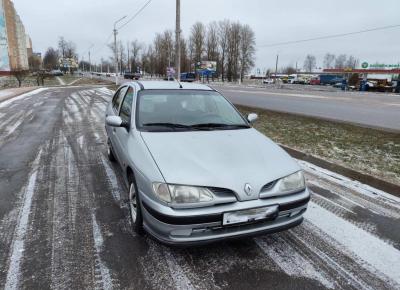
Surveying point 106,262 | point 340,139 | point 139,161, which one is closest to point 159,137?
point 139,161

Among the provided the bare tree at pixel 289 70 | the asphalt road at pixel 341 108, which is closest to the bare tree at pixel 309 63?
the bare tree at pixel 289 70

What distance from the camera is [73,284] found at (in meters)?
2.53

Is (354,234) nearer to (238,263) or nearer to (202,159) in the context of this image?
(238,263)

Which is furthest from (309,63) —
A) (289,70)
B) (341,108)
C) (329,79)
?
(341,108)

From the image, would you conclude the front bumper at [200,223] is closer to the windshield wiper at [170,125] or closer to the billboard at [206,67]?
the windshield wiper at [170,125]

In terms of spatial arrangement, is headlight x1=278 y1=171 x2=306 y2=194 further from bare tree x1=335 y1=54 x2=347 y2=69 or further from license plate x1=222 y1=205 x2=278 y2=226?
bare tree x1=335 y1=54 x2=347 y2=69

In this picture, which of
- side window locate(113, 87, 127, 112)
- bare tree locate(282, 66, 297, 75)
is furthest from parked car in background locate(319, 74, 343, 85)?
side window locate(113, 87, 127, 112)

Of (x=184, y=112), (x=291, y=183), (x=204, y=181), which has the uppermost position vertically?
(x=184, y=112)

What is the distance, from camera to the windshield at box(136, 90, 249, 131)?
378 cm

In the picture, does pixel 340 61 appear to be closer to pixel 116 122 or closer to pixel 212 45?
pixel 212 45

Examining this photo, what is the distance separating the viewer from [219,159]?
2.94 m

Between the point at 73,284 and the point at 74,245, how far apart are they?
23.5 inches

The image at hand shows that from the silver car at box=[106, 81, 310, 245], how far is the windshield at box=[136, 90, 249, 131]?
0.02 m

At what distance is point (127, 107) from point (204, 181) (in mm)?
2253
